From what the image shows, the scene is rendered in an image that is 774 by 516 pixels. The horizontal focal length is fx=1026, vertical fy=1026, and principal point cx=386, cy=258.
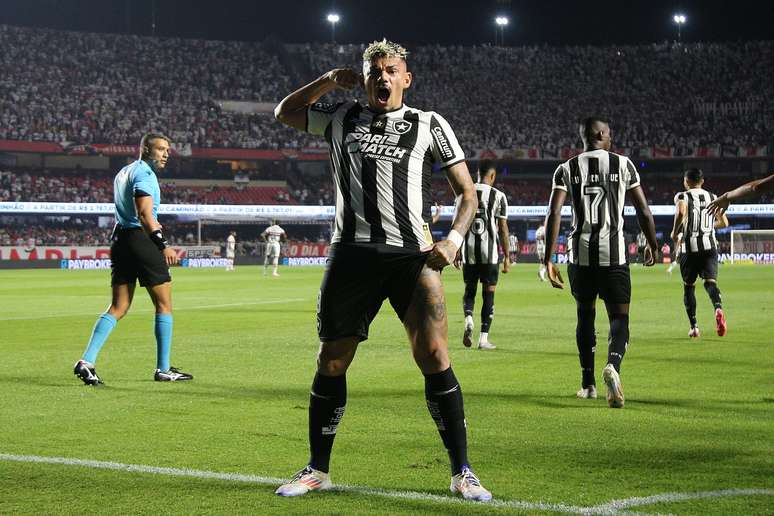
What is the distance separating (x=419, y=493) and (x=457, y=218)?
1399 mm

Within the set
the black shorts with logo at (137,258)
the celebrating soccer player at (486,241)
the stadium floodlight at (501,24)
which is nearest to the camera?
the black shorts with logo at (137,258)

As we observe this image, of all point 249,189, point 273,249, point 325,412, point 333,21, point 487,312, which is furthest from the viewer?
point 333,21

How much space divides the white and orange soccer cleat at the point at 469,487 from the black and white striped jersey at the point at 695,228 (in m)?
10.2

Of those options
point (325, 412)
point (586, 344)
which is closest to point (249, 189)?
point (586, 344)

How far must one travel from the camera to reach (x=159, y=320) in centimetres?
970

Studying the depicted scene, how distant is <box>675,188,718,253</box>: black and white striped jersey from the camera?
47.2ft

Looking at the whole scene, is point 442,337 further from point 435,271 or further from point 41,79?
point 41,79

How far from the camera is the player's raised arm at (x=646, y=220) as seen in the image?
27.7 feet

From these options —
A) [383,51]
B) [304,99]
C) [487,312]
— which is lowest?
[487,312]

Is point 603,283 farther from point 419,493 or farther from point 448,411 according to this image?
point 419,493

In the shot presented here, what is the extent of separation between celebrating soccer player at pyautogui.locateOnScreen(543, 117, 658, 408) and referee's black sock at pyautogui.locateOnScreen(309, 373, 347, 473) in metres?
3.42

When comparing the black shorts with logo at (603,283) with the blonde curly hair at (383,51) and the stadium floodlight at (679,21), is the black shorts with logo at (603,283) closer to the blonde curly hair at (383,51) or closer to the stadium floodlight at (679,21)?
the blonde curly hair at (383,51)

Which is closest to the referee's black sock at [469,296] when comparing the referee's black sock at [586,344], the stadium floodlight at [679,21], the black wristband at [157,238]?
the referee's black sock at [586,344]

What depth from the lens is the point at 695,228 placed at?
47.4 ft
